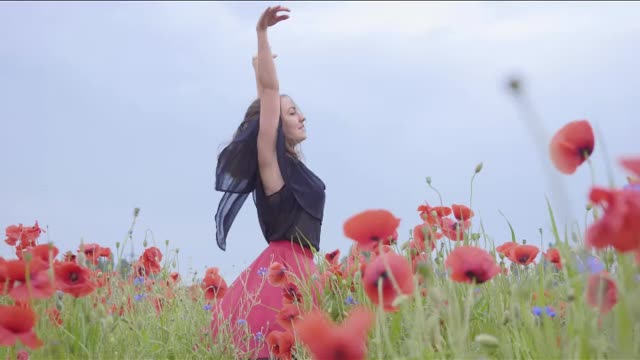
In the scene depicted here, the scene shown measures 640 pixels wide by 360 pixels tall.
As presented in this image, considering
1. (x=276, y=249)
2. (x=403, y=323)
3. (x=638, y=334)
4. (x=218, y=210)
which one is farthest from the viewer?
(x=218, y=210)

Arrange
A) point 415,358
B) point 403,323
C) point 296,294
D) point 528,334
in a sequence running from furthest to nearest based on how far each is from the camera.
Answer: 1. point 296,294
2. point 403,323
3. point 528,334
4. point 415,358

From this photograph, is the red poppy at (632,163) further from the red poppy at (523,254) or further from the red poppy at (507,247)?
the red poppy at (507,247)

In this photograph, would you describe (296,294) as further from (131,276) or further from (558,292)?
(131,276)

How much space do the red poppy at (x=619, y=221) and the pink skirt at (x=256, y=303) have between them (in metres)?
2.30

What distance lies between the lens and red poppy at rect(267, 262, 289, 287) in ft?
11.2

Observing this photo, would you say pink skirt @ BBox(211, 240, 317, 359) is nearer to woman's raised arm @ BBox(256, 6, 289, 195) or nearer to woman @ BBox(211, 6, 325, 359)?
woman @ BBox(211, 6, 325, 359)

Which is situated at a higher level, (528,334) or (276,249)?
(276,249)

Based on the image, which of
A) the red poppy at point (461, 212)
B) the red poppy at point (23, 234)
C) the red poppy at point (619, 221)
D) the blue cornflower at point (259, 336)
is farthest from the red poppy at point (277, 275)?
the red poppy at point (619, 221)

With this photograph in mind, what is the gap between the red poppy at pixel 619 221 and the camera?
Result: 1.21 m

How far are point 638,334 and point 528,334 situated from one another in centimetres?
31

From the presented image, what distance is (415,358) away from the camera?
1562 mm

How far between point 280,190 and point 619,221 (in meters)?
3.25

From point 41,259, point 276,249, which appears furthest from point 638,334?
point 276,249

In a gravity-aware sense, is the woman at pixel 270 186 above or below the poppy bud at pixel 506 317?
above
